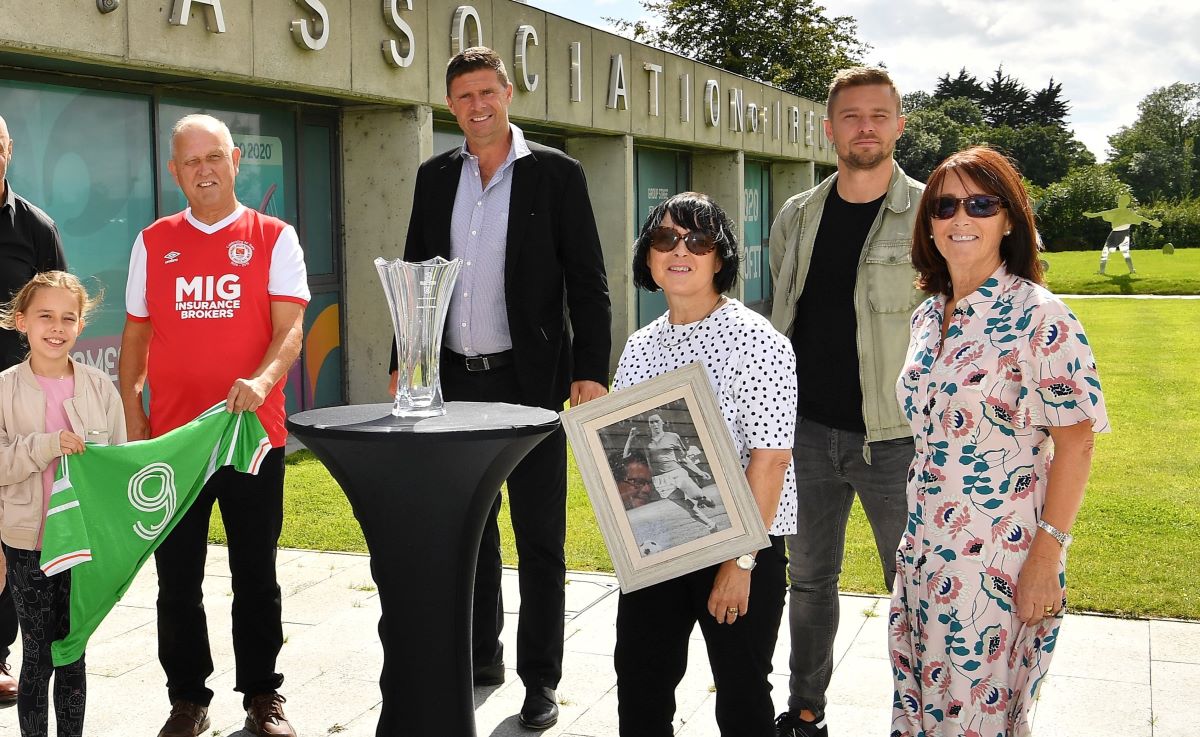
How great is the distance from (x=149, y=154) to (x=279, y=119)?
1510 millimetres

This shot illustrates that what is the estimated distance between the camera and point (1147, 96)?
4382 inches

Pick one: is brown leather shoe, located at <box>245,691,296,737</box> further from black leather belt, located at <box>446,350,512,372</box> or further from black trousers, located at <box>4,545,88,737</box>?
black leather belt, located at <box>446,350,512,372</box>

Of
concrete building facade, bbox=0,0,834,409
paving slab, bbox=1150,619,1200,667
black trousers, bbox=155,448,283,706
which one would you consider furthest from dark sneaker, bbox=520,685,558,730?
concrete building facade, bbox=0,0,834,409

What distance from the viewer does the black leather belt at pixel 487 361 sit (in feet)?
14.0

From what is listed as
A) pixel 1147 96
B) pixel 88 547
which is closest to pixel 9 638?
pixel 88 547

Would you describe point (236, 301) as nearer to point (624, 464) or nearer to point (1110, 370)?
point (624, 464)

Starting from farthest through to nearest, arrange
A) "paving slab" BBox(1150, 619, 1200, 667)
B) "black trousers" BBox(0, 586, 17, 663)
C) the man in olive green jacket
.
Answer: "paving slab" BBox(1150, 619, 1200, 667) → "black trousers" BBox(0, 586, 17, 663) → the man in olive green jacket

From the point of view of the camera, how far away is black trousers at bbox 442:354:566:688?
4.25m

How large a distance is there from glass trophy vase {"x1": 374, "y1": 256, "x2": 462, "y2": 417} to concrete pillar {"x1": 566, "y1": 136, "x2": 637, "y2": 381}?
1246cm

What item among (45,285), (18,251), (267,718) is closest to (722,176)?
(18,251)

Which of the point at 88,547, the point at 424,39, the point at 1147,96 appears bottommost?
the point at 88,547

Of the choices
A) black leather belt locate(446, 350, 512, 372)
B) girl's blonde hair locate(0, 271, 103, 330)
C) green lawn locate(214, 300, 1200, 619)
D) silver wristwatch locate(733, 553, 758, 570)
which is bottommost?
green lawn locate(214, 300, 1200, 619)

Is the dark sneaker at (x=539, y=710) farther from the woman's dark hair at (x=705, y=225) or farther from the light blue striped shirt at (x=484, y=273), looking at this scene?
the woman's dark hair at (x=705, y=225)

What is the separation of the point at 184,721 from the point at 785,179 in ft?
78.3
